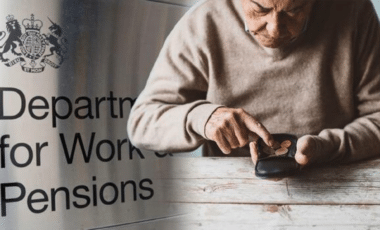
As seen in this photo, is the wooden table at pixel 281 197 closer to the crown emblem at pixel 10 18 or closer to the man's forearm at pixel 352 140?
the man's forearm at pixel 352 140

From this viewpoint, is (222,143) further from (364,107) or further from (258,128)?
(364,107)

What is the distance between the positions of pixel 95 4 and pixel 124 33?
0.08m

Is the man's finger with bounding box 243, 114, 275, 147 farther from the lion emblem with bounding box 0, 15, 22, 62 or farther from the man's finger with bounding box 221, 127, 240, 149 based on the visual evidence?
the lion emblem with bounding box 0, 15, 22, 62

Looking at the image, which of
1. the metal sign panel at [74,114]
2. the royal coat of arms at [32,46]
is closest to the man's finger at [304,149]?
the metal sign panel at [74,114]

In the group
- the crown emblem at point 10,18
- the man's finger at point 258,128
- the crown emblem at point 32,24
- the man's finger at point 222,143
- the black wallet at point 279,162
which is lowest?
the black wallet at point 279,162

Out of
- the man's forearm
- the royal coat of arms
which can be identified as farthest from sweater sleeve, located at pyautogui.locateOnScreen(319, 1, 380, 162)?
the royal coat of arms

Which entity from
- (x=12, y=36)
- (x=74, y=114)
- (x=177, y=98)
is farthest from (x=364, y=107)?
(x=12, y=36)

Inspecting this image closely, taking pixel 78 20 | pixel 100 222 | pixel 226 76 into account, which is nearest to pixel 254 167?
pixel 226 76

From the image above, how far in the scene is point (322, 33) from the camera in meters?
0.84

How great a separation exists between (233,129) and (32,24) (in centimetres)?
40

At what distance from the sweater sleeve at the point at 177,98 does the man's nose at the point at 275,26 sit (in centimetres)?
12

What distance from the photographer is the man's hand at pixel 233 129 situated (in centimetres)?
80

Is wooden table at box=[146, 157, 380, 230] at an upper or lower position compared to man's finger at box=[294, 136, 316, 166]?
lower

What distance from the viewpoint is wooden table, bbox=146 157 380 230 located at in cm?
84
